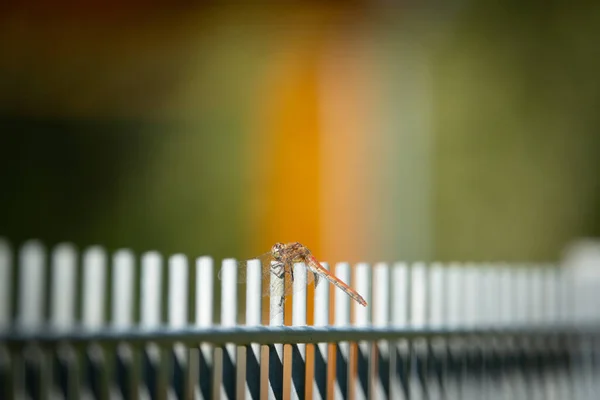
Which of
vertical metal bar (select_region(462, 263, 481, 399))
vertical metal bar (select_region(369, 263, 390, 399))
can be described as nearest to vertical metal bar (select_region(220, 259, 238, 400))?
vertical metal bar (select_region(369, 263, 390, 399))

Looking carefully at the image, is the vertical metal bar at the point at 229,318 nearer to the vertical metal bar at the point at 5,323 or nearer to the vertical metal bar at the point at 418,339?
the vertical metal bar at the point at 5,323

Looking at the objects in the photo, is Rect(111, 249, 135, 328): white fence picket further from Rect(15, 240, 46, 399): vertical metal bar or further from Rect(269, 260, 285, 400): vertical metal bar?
Rect(269, 260, 285, 400): vertical metal bar

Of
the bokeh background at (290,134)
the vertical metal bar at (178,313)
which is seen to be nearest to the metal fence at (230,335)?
the vertical metal bar at (178,313)

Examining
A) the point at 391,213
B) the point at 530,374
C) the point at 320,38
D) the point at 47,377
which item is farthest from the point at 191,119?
the point at 47,377

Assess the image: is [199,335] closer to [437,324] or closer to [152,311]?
[152,311]

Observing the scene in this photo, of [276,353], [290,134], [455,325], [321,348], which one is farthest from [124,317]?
[290,134]

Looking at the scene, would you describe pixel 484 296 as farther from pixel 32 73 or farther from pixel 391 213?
pixel 32 73

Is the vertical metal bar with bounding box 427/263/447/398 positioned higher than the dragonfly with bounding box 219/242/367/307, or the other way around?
the dragonfly with bounding box 219/242/367/307
